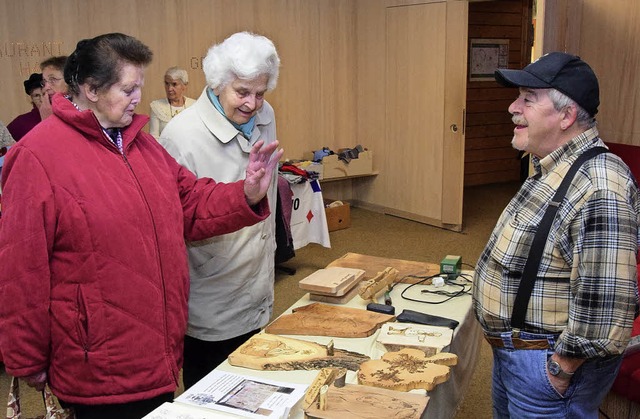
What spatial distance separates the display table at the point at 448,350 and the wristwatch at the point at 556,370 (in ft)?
1.08

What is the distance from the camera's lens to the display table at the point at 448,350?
1.80 m

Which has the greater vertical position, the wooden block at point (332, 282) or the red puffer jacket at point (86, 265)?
the red puffer jacket at point (86, 265)

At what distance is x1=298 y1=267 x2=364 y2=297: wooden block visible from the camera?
229 centimetres

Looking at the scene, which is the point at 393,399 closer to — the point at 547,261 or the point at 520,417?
the point at 520,417

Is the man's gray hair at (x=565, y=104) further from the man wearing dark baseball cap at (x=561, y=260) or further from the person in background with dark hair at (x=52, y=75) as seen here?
the person in background with dark hair at (x=52, y=75)

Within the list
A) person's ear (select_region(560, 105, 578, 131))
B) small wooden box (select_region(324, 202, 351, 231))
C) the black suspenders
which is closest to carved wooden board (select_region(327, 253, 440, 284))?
the black suspenders

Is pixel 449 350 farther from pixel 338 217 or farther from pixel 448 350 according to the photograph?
pixel 338 217

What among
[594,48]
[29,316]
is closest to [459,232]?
[594,48]

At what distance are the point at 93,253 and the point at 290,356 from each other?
0.64 metres

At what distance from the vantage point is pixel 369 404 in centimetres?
157

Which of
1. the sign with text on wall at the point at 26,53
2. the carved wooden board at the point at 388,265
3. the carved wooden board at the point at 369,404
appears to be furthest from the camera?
the sign with text on wall at the point at 26,53

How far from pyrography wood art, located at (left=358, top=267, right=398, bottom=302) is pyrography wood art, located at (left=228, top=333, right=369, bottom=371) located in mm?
421

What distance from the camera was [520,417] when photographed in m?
1.75

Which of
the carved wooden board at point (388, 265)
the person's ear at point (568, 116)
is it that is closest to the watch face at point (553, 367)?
the person's ear at point (568, 116)
